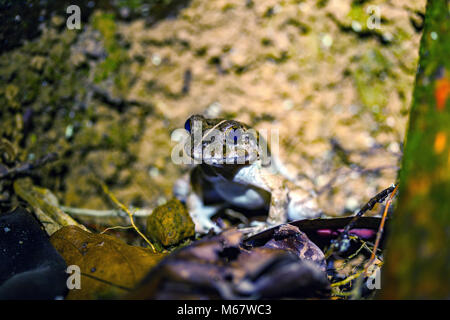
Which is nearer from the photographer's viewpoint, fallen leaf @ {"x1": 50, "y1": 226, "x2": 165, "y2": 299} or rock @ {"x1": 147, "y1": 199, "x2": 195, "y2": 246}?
fallen leaf @ {"x1": 50, "y1": 226, "x2": 165, "y2": 299}

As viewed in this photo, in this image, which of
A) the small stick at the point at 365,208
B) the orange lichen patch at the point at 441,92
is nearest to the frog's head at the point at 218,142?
the small stick at the point at 365,208

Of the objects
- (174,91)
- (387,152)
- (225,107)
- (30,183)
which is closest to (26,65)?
(30,183)

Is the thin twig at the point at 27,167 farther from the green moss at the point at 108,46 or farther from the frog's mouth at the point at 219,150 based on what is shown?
the frog's mouth at the point at 219,150

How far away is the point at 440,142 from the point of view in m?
1.00

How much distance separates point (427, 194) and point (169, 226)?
62.0 inches

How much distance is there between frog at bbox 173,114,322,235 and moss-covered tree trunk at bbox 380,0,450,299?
1.25m

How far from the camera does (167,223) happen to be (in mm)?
2039

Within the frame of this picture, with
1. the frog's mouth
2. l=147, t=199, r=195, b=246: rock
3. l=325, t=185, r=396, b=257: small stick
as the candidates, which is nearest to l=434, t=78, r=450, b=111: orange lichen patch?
l=325, t=185, r=396, b=257: small stick

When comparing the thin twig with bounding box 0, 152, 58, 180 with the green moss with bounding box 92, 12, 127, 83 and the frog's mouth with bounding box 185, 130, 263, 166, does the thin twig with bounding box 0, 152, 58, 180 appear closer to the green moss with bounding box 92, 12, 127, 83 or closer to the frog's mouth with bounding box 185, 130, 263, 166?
the green moss with bounding box 92, 12, 127, 83

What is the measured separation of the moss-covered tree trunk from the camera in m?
0.92

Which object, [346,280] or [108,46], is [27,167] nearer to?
[108,46]

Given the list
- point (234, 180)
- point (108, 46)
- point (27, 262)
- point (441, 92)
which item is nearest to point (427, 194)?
point (441, 92)

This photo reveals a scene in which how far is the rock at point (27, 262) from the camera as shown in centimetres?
138
